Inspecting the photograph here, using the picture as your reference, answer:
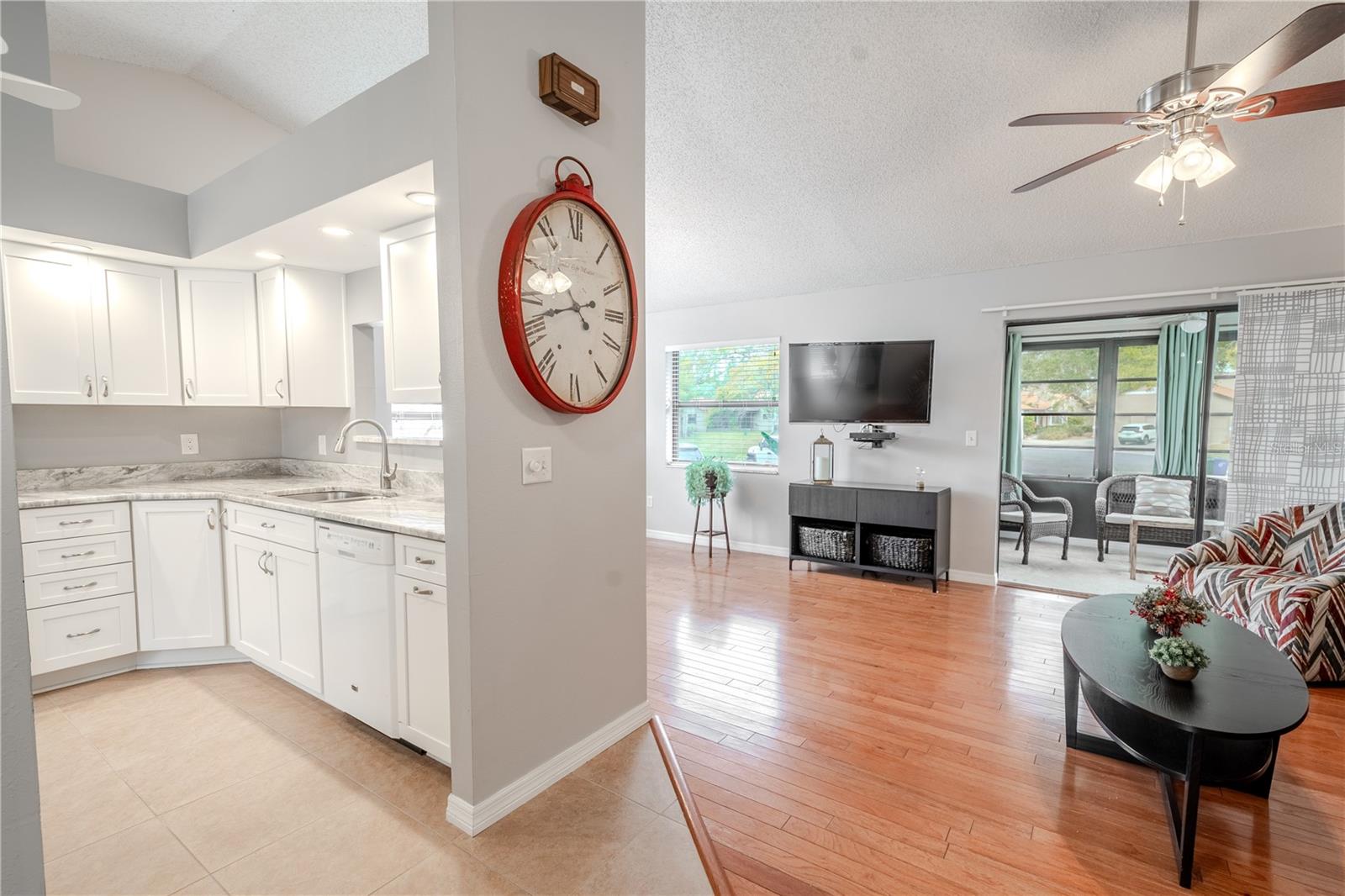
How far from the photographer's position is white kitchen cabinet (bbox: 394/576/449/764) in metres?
2.03

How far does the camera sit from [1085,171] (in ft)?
11.7

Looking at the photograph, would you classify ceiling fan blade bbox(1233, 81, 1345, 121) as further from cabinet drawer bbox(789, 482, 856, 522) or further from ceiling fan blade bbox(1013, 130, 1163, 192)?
cabinet drawer bbox(789, 482, 856, 522)

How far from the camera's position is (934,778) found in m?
2.22

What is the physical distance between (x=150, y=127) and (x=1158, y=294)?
21.0 ft

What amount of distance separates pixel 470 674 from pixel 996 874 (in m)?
1.65

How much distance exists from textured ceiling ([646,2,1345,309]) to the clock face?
1.61 m

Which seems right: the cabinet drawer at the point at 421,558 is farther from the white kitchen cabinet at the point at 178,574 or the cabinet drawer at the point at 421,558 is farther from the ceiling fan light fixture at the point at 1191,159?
the ceiling fan light fixture at the point at 1191,159

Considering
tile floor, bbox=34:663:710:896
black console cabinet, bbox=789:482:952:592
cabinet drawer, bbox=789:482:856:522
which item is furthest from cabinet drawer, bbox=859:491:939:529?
tile floor, bbox=34:663:710:896

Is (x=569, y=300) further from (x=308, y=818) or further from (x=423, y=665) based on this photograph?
(x=308, y=818)

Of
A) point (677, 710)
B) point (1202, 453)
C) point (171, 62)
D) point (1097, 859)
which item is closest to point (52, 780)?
point (677, 710)

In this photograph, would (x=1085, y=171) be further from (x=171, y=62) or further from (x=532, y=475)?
(x=171, y=62)

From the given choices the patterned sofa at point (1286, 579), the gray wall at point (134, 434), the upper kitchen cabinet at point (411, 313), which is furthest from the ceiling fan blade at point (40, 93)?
the patterned sofa at point (1286, 579)

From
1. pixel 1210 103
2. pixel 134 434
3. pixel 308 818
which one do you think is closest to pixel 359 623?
pixel 308 818

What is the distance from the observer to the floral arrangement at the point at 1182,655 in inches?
76.1
